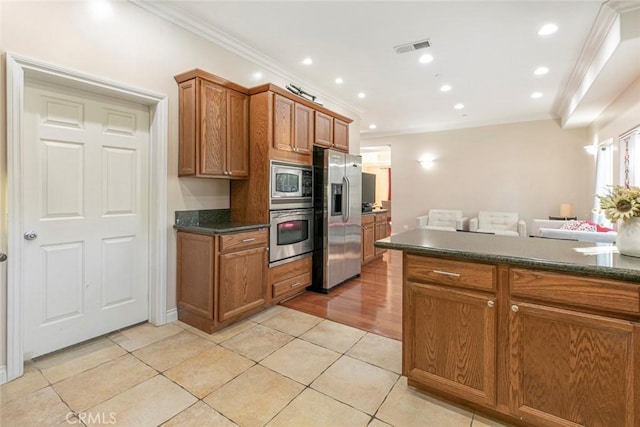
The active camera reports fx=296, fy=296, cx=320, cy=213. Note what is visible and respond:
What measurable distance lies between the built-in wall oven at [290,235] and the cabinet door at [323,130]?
0.95 metres

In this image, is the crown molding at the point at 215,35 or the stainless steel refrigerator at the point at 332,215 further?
the stainless steel refrigerator at the point at 332,215

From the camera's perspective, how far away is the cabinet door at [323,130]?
151 inches

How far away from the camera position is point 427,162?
7.66m

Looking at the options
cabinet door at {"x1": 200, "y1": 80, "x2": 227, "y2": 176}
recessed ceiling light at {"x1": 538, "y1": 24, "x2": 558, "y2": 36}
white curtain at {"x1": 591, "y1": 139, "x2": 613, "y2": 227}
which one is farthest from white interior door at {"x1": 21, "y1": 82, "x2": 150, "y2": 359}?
white curtain at {"x1": 591, "y1": 139, "x2": 613, "y2": 227}

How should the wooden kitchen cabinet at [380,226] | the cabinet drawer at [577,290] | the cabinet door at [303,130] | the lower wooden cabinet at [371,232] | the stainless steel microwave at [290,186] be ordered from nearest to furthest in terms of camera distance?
the cabinet drawer at [577,290] → the stainless steel microwave at [290,186] → the cabinet door at [303,130] → the lower wooden cabinet at [371,232] → the wooden kitchen cabinet at [380,226]

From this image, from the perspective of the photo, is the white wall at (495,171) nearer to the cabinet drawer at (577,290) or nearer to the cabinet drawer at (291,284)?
the cabinet drawer at (291,284)

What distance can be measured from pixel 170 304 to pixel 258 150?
1.78 m

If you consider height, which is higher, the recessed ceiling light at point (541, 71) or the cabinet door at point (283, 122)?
the recessed ceiling light at point (541, 71)

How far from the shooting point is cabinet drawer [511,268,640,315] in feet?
4.13

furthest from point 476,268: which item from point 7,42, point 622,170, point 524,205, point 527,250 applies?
point 524,205

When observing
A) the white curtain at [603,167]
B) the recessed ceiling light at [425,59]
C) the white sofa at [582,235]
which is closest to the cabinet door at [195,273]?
the recessed ceiling light at [425,59]

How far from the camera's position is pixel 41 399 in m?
1.77

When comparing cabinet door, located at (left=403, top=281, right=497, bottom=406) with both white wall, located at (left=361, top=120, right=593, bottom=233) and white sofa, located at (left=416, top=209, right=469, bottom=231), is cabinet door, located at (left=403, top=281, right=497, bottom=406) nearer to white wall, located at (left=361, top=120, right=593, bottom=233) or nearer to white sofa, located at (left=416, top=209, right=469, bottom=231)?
white sofa, located at (left=416, top=209, right=469, bottom=231)

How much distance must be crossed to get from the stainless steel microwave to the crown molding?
143 cm
